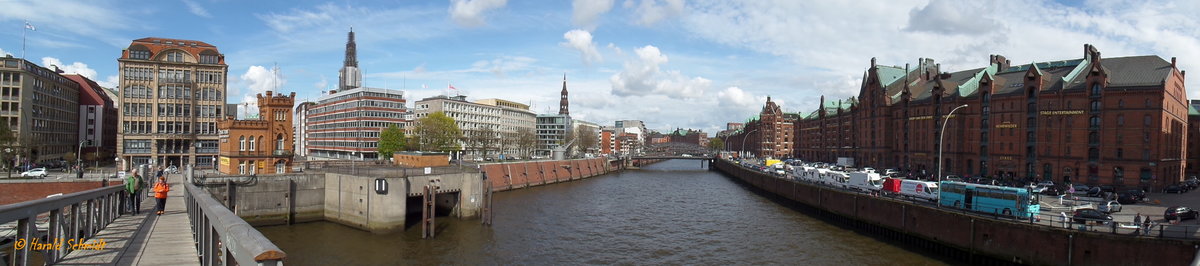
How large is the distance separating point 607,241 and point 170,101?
231ft

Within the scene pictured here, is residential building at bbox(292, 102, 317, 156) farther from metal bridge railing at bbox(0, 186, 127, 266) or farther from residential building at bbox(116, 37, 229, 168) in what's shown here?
metal bridge railing at bbox(0, 186, 127, 266)

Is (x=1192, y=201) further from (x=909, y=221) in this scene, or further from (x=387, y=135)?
(x=387, y=135)

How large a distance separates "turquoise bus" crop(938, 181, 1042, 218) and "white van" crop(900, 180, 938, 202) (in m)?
2.40

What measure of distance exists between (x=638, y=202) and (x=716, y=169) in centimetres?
9040

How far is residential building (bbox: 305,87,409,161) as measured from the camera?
402 ft

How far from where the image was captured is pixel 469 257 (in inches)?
1551

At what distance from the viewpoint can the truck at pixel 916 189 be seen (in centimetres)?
5081

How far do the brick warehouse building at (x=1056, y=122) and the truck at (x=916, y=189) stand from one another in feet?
91.8

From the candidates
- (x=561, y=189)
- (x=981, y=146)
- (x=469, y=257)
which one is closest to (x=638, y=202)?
(x=561, y=189)

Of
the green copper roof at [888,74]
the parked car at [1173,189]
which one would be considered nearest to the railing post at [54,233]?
the parked car at [1173,189]

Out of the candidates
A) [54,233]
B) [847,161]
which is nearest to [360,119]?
[847,161]

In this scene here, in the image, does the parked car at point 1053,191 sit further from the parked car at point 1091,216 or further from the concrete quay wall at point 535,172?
the concrete quay wall at point 535,172

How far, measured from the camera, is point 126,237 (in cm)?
1546

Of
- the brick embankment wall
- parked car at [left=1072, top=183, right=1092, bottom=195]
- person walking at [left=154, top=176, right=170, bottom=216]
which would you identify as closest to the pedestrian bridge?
person walking at [left=154, top=176, right=170, bottom=216]
